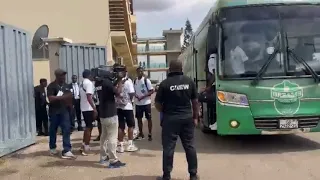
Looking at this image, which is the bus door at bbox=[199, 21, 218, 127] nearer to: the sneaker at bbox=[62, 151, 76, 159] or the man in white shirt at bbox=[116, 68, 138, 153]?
the man in white shirt at bbox=[116, 68, 138, 153]

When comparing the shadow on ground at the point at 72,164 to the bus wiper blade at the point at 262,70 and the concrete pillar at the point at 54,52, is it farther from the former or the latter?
the concrete pillar at the point at 54,52

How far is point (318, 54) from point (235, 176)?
3362mm

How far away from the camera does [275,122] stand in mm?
8781

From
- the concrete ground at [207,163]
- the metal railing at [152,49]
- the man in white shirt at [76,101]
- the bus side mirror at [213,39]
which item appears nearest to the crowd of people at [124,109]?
the concrete ground at [207,163]

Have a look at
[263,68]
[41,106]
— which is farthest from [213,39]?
[41,106]

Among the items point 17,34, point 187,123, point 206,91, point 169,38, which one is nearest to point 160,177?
point 187,123

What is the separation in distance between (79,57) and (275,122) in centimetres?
739

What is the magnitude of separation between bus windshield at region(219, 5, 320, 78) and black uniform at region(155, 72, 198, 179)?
99.3 inches

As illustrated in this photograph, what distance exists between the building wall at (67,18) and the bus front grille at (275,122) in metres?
17.0

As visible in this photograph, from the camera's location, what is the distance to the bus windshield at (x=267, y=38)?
8852 mm

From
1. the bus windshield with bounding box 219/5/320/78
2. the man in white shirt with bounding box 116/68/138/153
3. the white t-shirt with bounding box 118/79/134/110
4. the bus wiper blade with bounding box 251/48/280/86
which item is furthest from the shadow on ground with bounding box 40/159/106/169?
the bus wiper blade with bounding box 251/48/280/86

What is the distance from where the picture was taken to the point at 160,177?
22.7 feet

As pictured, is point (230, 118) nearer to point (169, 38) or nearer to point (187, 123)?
point (187, 123)

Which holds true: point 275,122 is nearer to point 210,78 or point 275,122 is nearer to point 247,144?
point 247,144
